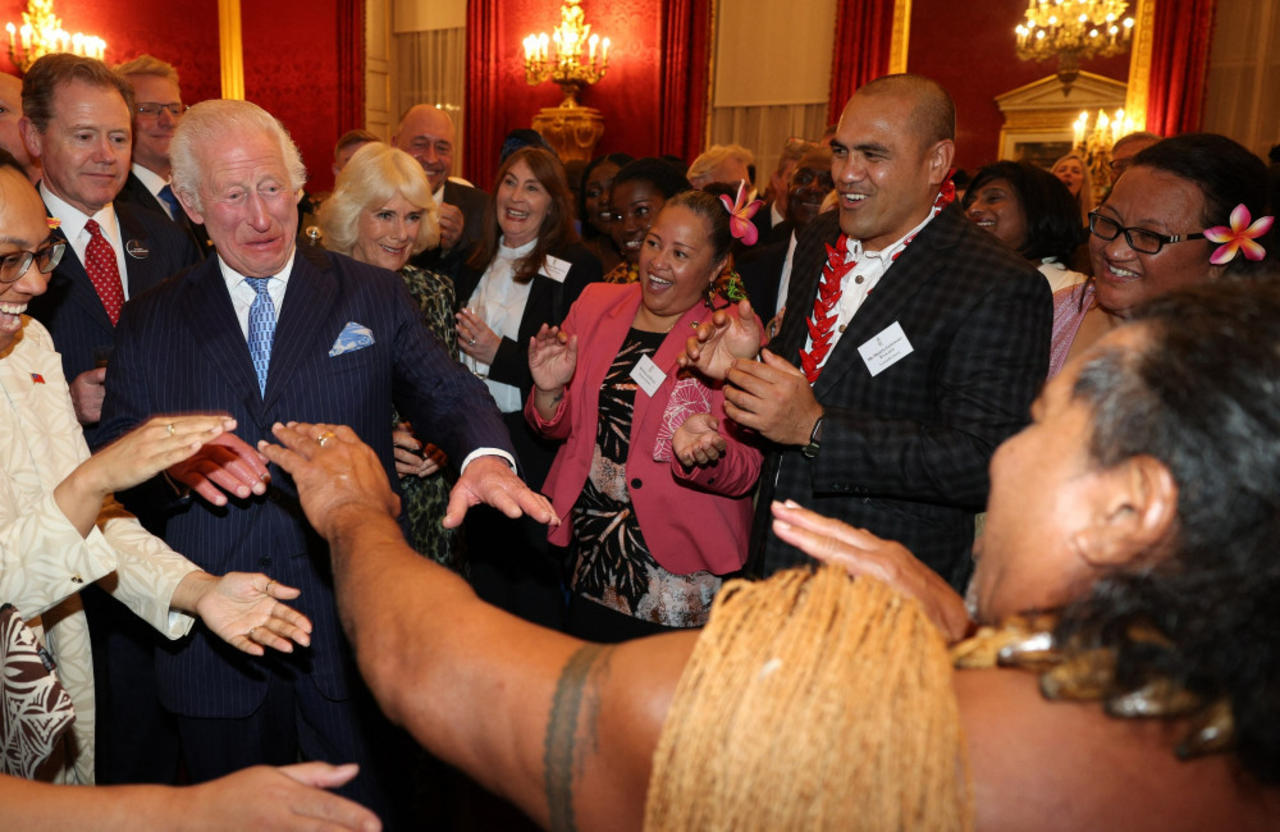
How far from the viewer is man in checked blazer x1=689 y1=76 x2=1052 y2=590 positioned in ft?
7.32

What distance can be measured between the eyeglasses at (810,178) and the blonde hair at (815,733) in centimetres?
467

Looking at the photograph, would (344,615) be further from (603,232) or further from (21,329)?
(603,232)

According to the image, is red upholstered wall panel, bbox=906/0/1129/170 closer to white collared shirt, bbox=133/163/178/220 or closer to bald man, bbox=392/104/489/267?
bald man, bbox=392/104/489/267

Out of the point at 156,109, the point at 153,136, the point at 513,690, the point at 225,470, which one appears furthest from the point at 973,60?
the point at 513,690

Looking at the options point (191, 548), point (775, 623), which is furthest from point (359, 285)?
point (775, 623)

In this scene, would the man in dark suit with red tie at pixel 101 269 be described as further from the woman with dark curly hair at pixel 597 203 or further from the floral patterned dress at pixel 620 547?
the woman with dark curly hair at pixel 597 203

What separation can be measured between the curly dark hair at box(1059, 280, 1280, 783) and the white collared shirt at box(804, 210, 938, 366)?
155cm

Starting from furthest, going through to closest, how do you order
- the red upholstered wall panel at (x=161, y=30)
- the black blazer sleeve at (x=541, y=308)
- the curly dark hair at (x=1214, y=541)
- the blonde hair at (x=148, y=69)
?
1. the red upholstered wall panel at (x=161, y=30)
2. the blonde hair at (x=148, y=69)
3. the black blazer sleeve at (x=541, y=308)
4. the curly dark hair at (x=1214, y=541)

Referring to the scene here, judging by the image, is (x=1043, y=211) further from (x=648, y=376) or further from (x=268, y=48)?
(x=268, y=48)

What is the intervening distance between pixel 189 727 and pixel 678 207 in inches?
89.5

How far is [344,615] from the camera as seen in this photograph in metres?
1.31

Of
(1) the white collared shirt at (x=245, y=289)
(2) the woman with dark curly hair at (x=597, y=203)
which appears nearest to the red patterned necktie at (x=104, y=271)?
(1) the white collared shirt at (x=245, y=289)

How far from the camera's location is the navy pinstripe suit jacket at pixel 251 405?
216 centimetres

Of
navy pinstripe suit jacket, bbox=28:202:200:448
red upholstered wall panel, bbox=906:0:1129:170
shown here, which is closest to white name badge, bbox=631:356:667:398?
navy pinstripe suit jacket, bbox=28:202:200:448
